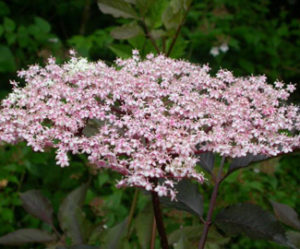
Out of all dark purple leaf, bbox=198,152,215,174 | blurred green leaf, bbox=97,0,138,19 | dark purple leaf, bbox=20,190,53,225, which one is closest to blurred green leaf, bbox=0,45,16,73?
dark purple leaf, bbox=20,190,53,225

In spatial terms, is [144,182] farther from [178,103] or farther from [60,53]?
[60,53]

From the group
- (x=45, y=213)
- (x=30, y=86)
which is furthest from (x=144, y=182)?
(x=45, y=213)

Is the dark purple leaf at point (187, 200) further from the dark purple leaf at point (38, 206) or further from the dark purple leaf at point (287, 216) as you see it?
the dark purple leaf at point (38, 206)

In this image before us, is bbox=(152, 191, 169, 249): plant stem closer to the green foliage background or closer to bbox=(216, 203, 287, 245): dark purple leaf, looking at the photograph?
bbox=(216, 203, 287, 245): dark purple leaf

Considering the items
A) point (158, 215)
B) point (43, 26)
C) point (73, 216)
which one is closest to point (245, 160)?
point (158, 215)

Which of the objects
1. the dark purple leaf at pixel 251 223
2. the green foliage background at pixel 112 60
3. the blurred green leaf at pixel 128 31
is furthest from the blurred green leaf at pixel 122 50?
the dark purple leaf at pixel 251 223

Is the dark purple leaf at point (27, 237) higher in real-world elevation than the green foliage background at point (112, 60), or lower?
lower
